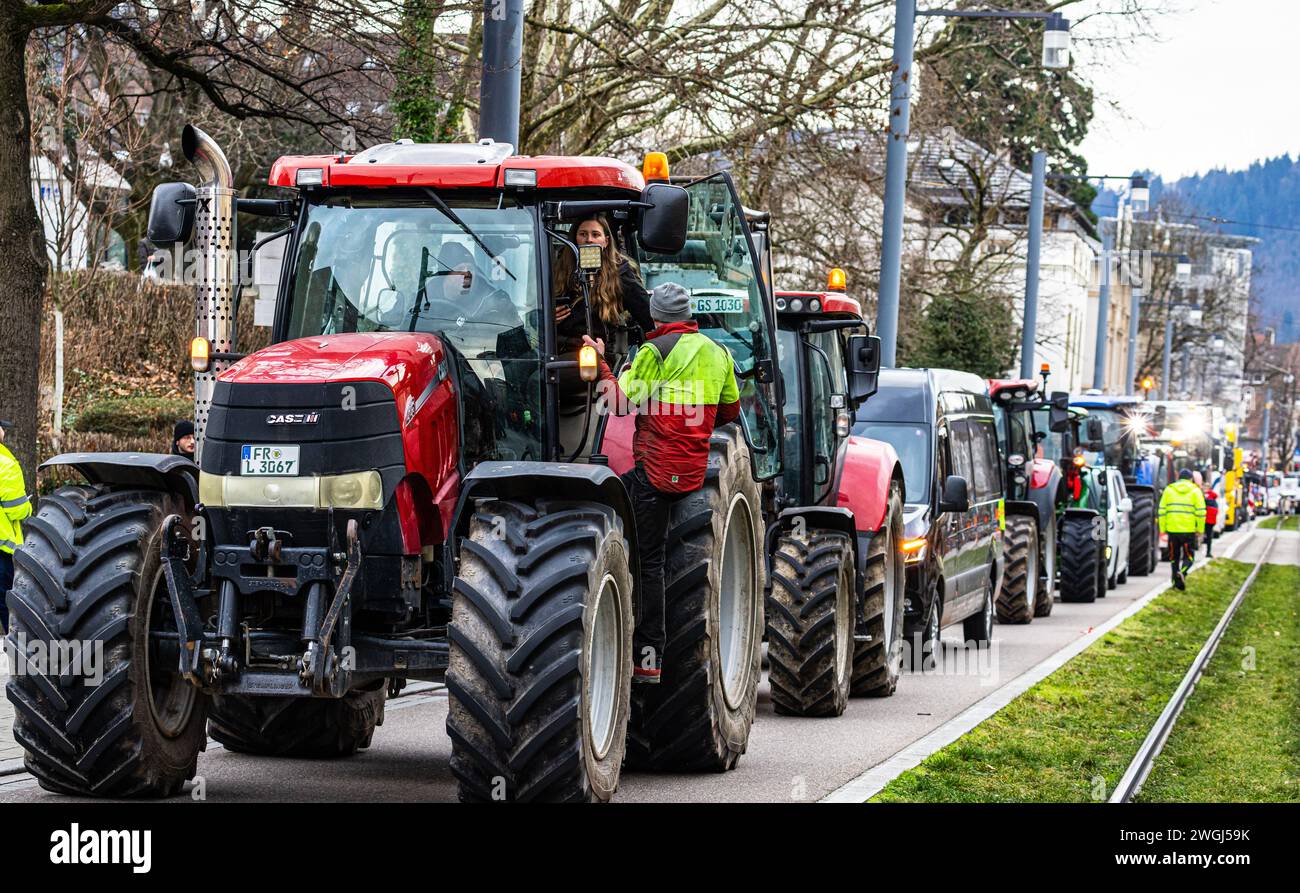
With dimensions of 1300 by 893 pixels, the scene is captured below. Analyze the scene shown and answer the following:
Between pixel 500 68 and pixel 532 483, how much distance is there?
6.97 m

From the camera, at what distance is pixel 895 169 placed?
21953 millimetres

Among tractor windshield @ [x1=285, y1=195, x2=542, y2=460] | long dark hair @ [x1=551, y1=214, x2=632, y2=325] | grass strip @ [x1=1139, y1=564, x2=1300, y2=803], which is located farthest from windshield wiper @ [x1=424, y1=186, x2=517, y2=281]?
grass strip @ [x1=1139, y1=564, x2=1300, y2=803]

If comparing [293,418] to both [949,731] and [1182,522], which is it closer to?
[949,731]

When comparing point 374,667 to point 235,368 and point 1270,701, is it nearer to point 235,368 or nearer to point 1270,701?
point 235,368

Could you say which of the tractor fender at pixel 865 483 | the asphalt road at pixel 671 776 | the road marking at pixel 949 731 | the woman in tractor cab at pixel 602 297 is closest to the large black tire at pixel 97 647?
the asphalt road at pixel 671 776

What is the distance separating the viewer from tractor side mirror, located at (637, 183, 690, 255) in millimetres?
8711

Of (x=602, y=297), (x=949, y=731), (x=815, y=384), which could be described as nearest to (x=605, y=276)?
(x=602, y=297)

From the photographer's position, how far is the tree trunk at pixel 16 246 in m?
15.2

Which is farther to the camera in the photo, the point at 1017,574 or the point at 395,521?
the point at 1017,574

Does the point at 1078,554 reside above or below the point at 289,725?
below

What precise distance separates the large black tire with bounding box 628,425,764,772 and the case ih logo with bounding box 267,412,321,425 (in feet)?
7.22

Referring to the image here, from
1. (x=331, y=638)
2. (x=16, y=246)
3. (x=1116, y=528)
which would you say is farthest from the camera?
(x=1116, y=528)

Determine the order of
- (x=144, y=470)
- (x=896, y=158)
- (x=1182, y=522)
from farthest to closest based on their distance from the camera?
(x=1182, y=522) → (x=896, y=158) → (x=144, y=470)
